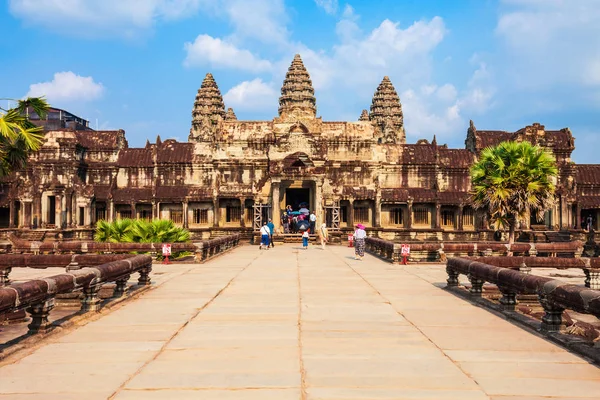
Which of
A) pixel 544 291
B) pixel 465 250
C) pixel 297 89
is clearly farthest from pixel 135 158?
pixel 544 291

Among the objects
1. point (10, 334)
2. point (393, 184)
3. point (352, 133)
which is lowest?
point (10, 334)

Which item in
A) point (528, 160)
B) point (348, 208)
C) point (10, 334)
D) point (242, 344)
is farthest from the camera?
point (348, 208)

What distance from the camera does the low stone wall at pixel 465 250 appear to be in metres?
21.8

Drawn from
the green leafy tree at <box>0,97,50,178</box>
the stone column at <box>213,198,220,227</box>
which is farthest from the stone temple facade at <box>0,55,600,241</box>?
the green leafy tree at <box>0,97,50,178</box>

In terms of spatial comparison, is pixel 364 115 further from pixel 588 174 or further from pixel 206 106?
pixel 588 174

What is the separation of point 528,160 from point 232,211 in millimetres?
22716

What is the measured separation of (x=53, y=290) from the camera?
8.48 metres

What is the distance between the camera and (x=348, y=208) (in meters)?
40.6

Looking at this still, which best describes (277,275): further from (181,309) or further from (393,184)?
(393,184)

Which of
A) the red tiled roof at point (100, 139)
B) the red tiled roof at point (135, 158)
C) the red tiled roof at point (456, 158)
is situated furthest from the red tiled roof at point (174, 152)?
the red tiled roof at point (456, 158)

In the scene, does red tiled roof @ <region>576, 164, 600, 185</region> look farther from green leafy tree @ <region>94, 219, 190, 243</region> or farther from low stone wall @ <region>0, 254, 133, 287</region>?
low stone wall @ <region>0, 254, 133, 287</region>

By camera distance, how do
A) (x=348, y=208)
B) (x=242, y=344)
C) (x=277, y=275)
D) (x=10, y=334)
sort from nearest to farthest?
1. (x=242, y=344)
2. (x=10, y=334)
3. (x=277, y=275)
4. (x=348, y=208)

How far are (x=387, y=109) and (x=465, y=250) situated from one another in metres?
53.6

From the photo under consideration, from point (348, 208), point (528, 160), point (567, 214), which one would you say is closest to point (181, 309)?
point (528, 160)
